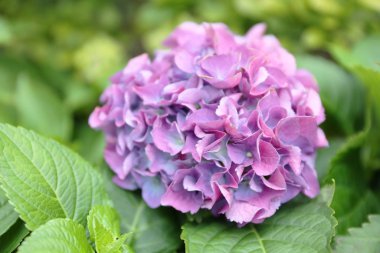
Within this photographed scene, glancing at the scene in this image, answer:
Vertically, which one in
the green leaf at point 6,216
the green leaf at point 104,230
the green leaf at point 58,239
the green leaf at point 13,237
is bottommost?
the green leaf at point 13,237

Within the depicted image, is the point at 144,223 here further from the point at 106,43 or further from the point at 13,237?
the point at 106,43

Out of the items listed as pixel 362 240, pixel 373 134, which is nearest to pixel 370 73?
pixel 373 134

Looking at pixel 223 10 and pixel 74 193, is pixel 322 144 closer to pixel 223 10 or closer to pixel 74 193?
pixel 74 193

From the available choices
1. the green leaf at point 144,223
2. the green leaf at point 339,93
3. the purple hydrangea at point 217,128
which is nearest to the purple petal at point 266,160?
the purple hydrangea at point 217,128

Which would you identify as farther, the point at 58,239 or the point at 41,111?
the point at 41,111

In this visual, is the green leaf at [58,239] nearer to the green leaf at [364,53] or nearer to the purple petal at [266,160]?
the purple petal at [266,160]

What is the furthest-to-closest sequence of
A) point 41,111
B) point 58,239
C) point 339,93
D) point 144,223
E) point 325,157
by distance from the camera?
point 41,111, point 339,93, point 325,157, point 144,223, point 58,239

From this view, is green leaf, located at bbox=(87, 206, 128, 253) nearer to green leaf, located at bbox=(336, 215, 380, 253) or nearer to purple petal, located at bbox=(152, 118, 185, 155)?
purple petal, located at bbox=(152, 118, 185, 155)

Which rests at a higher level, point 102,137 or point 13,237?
point 13,237
